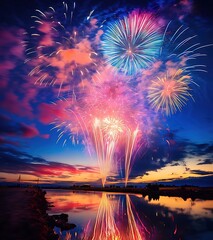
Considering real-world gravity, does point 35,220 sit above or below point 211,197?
below

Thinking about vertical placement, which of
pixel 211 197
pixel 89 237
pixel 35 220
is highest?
pixel 211 197

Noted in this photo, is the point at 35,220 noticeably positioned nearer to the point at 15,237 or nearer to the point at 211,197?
the point at 15,237

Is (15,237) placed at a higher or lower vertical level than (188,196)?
lower

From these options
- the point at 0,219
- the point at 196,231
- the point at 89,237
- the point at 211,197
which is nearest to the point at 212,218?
the point at 196,231

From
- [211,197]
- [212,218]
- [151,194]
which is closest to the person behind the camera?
[212,218]

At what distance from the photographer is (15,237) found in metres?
11.9

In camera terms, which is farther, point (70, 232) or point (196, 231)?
point (196, 231)

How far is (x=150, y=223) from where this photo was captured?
2852 centimetres

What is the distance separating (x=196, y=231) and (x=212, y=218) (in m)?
9.57

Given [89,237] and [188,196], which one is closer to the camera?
[89,237]

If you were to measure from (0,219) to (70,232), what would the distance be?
28.3 feet

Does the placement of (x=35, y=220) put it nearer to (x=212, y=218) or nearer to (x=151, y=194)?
(x=212, y=218)

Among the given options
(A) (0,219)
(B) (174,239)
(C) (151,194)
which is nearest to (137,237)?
(B) (174,239)

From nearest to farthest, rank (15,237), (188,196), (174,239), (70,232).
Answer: (15,237), (174,239), (70,232), (188,196)
